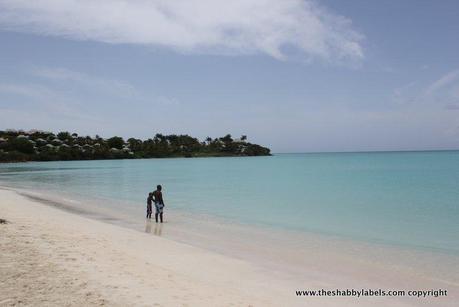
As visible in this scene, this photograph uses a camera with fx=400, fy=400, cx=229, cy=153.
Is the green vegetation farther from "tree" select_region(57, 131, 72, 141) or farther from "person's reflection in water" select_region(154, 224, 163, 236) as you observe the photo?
"person's reflection in water" select_region(154, 224, 163, 236)

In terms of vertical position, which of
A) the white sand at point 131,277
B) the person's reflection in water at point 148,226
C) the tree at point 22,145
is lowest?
the person's reflection in water at point 148,226

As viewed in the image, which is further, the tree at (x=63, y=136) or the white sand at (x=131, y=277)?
the tree at (x=63, y=136)

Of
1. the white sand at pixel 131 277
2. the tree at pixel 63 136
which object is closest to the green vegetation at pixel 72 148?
the tree at pixel 63 136

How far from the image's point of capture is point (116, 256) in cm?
1037

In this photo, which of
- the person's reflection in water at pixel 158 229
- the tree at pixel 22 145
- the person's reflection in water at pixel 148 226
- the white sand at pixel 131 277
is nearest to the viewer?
the white sand at pixel 131 277

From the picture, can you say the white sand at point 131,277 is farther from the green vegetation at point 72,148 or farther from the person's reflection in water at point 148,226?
the green vegetation at point 72,148

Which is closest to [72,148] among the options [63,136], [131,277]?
[63,136]

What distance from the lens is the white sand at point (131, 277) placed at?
6961mm

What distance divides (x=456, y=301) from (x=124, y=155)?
16564cm

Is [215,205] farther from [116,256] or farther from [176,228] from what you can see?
[116,256]

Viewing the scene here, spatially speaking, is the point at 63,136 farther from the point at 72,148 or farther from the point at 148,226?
the point at 148,226

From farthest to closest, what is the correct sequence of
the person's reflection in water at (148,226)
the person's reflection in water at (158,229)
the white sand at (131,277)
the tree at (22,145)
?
the tree at (22,145)
the person's reflection in water at (148,226)
the person's reflection in water at (158,229)
the white sand at (131,277)

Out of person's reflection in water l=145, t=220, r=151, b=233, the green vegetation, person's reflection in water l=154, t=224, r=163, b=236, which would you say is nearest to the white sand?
person's reflection in water l=154, t=224, r=163, b=236

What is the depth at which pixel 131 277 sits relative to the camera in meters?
8.37
